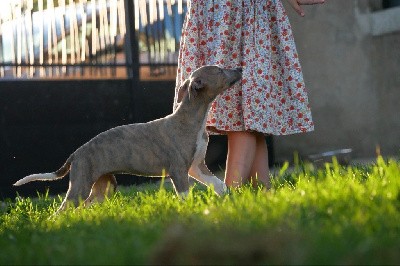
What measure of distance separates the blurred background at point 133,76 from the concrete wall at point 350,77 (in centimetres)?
1

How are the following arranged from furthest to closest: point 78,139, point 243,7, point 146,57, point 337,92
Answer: point 337,92
point 146,57
point 78,139
point 243,7

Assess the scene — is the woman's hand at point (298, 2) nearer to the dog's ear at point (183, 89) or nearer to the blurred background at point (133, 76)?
the dog's ear at point (183, 89)

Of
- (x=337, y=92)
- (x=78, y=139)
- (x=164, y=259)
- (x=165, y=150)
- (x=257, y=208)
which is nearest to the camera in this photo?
(x=164, y=259)

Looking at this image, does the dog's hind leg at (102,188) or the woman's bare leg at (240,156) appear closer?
the dog's hind leg at (102,188)

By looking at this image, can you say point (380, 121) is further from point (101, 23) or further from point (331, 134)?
point (101, 23)

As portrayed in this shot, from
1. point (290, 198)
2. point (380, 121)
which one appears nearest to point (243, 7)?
point (290, 198)

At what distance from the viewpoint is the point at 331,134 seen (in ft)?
37.6

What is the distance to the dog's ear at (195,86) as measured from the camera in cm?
621

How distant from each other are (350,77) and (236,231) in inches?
316

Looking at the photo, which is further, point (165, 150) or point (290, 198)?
point (165, 150)

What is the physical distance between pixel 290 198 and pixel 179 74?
2437 millimetres

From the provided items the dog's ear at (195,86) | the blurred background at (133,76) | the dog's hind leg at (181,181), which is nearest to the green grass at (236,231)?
the dog's hind leg at (181,181)

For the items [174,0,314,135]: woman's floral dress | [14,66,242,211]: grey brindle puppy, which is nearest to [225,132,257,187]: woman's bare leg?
[174,0,314,135]: woman's floral dress

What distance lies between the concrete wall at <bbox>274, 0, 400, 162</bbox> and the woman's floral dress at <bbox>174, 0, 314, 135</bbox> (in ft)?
13.5
